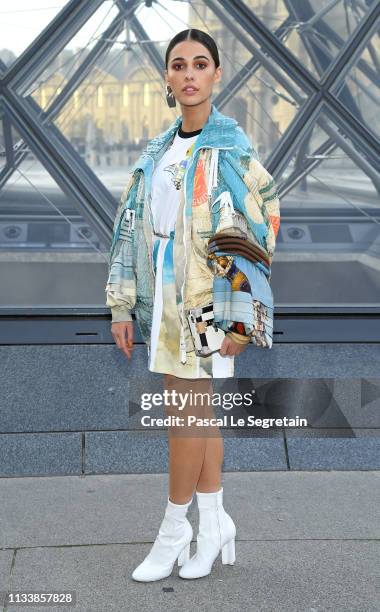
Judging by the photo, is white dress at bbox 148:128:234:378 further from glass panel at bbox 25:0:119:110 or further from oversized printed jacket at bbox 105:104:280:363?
glass panel at bbox 25:0:119:110

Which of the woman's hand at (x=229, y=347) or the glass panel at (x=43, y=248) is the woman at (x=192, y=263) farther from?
the glass panel at (x=43, y=248)

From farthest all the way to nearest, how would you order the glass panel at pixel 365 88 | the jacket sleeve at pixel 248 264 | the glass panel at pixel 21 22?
the glass panel at pixel 365 88, the glass panel at pixel 21 22, the jacket sleeve at pixel 248 264

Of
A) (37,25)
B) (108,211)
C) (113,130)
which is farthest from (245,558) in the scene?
(113,130)

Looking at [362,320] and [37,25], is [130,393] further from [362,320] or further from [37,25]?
[37,25]

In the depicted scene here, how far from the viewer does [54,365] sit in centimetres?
508

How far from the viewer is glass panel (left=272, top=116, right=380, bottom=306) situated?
6023mm

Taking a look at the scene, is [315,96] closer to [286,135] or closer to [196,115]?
[286,135]

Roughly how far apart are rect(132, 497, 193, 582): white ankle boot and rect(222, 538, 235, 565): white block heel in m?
0.16

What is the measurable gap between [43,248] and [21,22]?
1996mm

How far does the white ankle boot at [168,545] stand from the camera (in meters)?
3.63

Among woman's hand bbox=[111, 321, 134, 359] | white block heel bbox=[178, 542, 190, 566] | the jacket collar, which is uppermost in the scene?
the jacket collar

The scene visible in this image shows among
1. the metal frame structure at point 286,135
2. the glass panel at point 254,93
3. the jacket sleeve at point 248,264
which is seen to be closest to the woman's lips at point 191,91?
the jacket sleeve at point 248,264

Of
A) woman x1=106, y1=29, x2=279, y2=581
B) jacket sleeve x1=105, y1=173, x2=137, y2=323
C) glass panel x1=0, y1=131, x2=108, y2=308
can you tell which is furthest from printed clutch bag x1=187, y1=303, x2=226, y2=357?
glass panel x1=0, y1=131, x2=108, y2=308

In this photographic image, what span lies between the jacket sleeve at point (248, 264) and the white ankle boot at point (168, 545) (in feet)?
2.19
